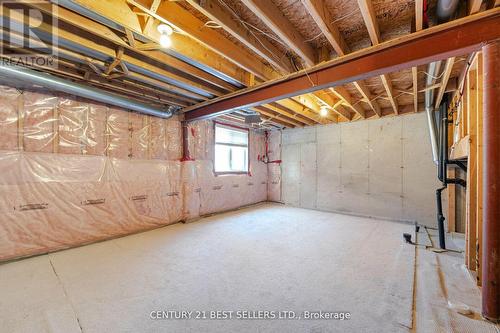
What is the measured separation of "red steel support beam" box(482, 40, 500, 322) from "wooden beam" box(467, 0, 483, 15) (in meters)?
0.28

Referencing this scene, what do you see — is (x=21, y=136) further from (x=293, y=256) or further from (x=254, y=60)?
(x=293, y=256)

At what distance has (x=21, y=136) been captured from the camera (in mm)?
2525

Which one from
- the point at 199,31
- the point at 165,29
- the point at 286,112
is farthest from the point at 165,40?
the point at 286,112

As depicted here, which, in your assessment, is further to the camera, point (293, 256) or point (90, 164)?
point (90, 164)

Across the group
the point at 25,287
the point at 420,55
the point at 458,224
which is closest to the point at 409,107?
the point at 458,224

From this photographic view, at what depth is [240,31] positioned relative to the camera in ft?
6.07

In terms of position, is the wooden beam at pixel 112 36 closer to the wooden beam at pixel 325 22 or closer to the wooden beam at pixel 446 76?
the wooden beam at pixel 325 22

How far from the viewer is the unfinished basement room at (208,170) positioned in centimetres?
154

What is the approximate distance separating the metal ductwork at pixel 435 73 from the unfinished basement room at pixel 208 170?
0.02m

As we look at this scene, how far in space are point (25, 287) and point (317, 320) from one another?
2599mm

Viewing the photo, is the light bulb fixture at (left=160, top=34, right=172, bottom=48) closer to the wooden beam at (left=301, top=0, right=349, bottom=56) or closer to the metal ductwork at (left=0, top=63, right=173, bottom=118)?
the wooden beam at (left=301, top=0, right=349, bottom=56)

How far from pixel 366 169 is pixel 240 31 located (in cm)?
418

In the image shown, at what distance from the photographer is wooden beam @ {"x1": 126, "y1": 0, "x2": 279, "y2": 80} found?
1.62 metres

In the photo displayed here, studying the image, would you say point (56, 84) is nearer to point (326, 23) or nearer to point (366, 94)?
point (326, 23)
